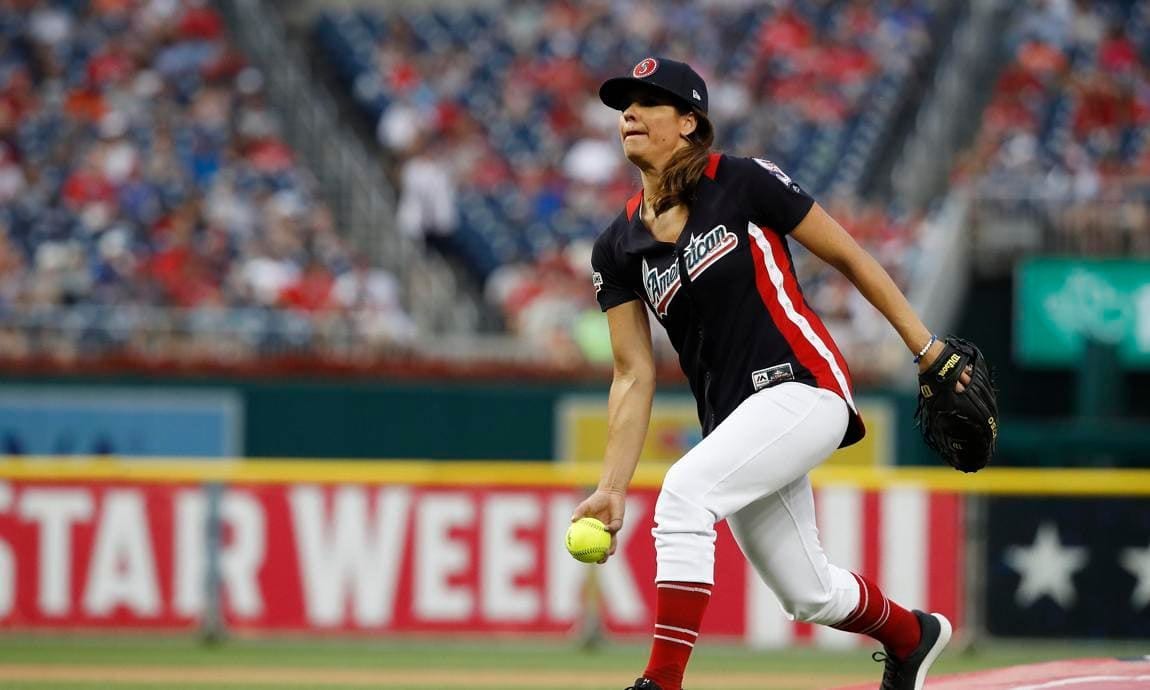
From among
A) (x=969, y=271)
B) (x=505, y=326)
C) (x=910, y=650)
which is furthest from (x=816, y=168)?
(x=910, y=650)

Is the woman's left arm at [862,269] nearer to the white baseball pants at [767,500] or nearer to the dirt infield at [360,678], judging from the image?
the white baseball pants at [767,500]

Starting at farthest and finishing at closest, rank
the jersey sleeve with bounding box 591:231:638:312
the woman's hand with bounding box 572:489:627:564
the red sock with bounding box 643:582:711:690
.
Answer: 1. the jersey sleeve with bounding box 591:231:638:312
2. the woman's hand with bounding box 572:489:627:564
3. the red sock with bounding box 643:582:711:690

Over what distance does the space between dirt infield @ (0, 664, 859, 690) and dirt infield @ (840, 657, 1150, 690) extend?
8.51ft

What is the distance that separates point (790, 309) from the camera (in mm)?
5398

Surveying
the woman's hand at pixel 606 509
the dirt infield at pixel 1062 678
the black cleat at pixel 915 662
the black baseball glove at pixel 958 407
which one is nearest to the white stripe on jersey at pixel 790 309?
the black baseball glove at pixel 958 407

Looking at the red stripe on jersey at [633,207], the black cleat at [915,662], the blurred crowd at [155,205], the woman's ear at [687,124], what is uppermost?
the blurred crowd at [155,205]

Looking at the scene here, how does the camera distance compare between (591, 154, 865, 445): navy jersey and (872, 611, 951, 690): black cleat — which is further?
(872, 611, 951, 690): black cleat

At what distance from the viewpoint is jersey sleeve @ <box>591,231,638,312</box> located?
5.57 metres

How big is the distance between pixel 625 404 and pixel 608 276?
15.4 inches

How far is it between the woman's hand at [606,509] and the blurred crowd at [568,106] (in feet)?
32.5

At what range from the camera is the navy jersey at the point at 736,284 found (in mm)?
5316

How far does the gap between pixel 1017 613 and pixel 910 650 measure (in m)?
5.11

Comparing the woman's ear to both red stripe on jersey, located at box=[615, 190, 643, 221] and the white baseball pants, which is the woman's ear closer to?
red stripe on jersey, located at box=[615, 190, 643, 221]

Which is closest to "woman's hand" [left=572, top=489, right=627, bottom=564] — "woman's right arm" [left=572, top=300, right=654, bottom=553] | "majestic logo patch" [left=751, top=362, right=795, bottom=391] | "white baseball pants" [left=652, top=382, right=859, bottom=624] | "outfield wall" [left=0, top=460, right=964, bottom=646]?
"woman's right arm" [left=572, top=300, right=654, bottom=553]
